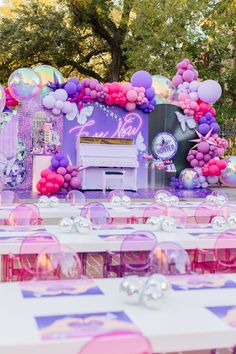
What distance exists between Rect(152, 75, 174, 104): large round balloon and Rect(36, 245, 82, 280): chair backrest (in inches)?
448

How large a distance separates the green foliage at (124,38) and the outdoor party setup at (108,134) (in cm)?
585

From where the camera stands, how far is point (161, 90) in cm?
1499

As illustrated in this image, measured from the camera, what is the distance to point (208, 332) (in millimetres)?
2844

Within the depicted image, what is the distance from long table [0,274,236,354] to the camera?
2691 mm

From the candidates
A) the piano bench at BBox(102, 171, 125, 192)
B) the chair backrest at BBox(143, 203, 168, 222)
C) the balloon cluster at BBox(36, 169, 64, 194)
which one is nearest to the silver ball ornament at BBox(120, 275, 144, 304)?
the chair backrest at BBox(143, 203, 168, 222)

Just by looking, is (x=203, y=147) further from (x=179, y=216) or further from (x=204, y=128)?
(x=179, y=216)

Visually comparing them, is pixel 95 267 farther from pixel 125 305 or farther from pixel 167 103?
pixel 167 103

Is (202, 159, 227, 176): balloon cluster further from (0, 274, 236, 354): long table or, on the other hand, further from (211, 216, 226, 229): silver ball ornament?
(0, 274, 236, 354): long table

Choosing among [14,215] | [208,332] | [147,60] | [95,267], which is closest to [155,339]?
[208,332]

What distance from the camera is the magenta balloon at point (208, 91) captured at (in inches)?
578

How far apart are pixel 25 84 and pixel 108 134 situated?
8.24 feet

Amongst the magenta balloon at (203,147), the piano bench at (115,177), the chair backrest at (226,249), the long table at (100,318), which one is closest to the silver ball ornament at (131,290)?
the long table at (100,318)

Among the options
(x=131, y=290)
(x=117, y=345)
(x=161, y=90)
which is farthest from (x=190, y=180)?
(x=117, y=345)

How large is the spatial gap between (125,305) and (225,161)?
12.1 meters
